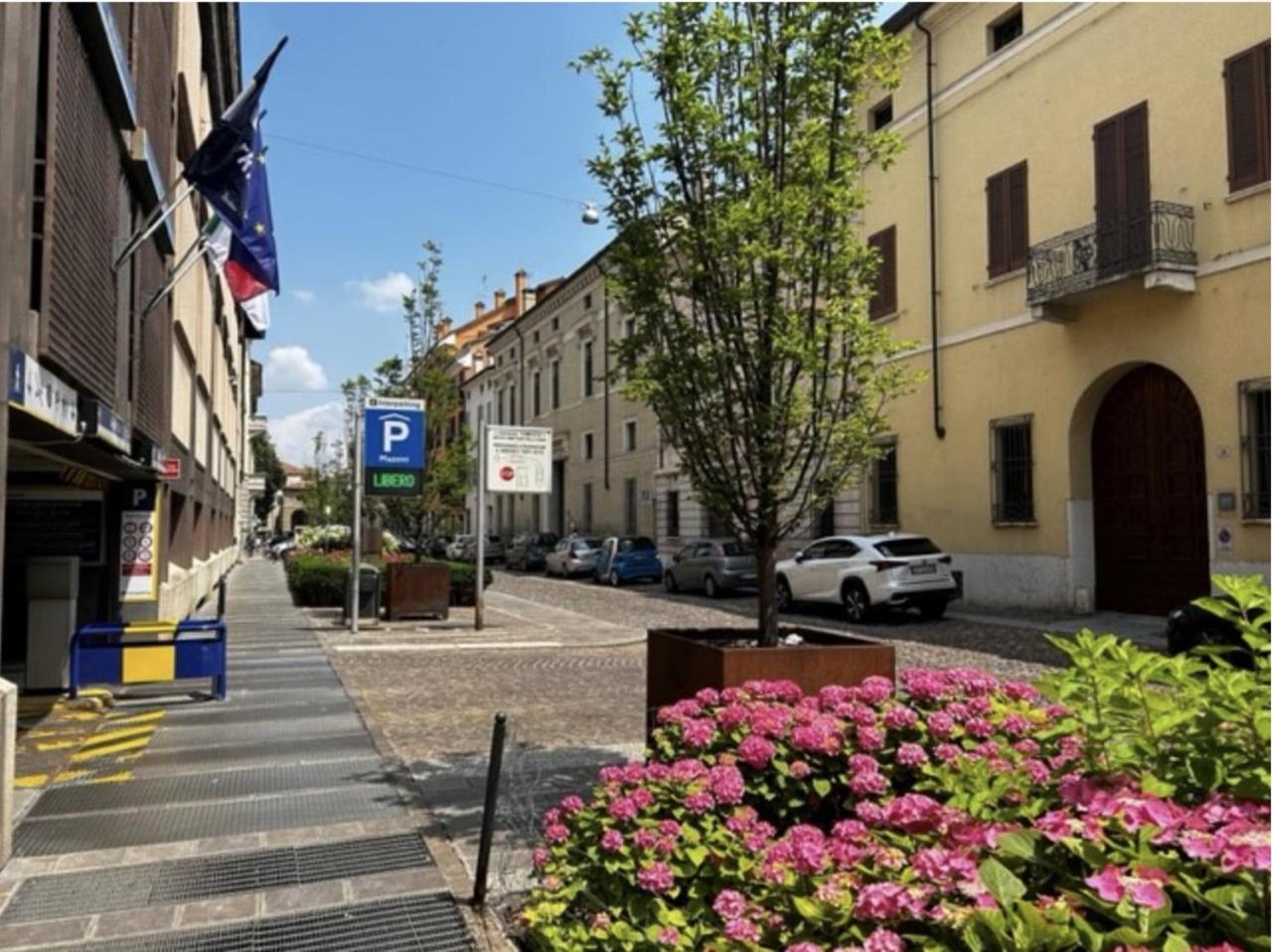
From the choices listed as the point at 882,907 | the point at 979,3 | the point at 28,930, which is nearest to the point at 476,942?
the point at 28,930

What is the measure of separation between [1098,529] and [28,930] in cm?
1740

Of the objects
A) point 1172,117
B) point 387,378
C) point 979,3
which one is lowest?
point 387,378

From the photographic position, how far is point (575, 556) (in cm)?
3338

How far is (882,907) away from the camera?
206 cm

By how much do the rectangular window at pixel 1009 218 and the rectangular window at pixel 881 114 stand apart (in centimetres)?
405

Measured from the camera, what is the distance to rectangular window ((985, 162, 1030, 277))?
18484 millimetres

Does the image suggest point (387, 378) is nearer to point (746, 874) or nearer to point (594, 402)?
point (746, 874)

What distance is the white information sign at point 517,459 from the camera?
16.4m

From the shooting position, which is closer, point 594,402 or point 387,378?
point 387,378

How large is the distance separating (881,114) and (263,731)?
66.6ft

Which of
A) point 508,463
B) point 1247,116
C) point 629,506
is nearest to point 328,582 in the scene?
point 508,463

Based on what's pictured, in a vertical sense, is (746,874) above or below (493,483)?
below

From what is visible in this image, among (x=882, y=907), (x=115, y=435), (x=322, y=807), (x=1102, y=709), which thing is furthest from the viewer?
(x=115, y=435)

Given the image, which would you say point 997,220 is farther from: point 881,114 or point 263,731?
point 263,731
